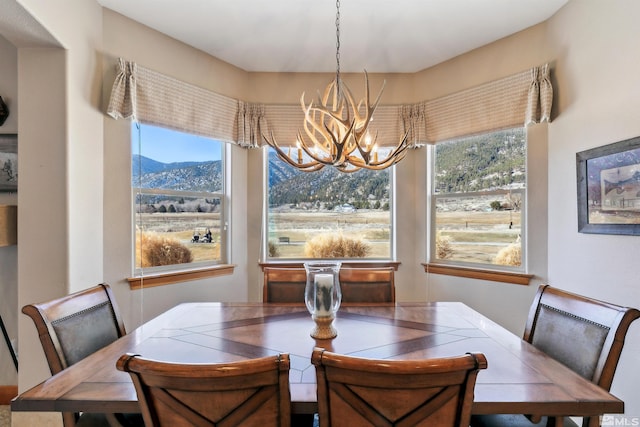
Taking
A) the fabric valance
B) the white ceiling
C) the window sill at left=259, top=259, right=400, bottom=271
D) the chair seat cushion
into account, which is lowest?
the chair seat cushion

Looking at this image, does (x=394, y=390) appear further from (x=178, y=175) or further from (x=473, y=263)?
(x=178, y=175)

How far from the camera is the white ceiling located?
2303 millimetres

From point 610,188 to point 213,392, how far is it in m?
2.37

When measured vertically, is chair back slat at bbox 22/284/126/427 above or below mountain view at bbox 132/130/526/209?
below

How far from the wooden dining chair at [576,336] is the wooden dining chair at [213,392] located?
99 cm

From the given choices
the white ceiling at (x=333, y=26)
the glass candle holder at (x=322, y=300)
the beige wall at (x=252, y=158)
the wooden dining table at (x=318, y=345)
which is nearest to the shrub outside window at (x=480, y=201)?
the beige wall at (x=252, y=158)

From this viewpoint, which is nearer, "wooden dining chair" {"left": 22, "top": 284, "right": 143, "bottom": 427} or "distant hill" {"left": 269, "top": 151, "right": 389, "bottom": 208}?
"wooden dining chair" {"left": 22, "top": 284, "right": 143, "bottom": 427}

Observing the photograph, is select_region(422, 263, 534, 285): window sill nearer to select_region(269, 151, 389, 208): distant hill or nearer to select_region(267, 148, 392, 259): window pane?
select_region(267, 148, 392, 259): window pane

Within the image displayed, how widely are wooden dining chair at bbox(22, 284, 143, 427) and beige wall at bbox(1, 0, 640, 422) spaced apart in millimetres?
674

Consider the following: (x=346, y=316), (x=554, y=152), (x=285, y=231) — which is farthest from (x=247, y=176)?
(x=554, y=152)

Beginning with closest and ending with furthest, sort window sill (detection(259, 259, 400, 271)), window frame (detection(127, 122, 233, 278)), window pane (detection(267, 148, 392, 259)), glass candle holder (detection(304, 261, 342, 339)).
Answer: glass candle holder (detection(304, 261, 342, 339)), window frame (detection(127, 122, 233, 278)), window sill (detection(259, 259, 400, 271)), window pane (detection(267, 148, 392, 259))

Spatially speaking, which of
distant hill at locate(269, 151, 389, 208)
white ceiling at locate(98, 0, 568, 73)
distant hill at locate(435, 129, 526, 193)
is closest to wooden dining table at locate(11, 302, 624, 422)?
distant hill at locate(435, 129, 526, 193)

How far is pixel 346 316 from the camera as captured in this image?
1762 mm

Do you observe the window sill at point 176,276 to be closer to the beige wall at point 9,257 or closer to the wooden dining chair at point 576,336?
the beige wall at point 9,257
